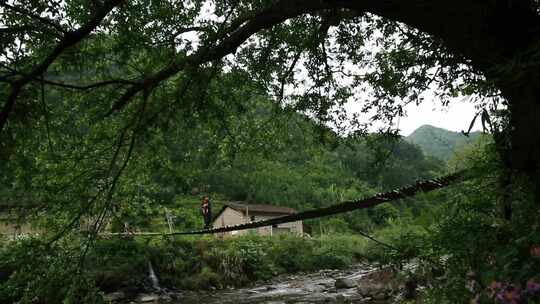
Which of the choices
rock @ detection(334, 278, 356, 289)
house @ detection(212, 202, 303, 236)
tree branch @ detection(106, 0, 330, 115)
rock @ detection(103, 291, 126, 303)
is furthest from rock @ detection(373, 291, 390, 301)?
house @ detection(212, 202, 303, 236)

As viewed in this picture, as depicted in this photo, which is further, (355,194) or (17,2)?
(355,194)

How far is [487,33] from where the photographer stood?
2.02 meters

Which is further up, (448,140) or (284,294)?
(448,140)

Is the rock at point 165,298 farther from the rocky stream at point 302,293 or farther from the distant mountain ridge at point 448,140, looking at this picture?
the distant mountain ridge at point 448,140

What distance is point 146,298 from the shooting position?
8.89m

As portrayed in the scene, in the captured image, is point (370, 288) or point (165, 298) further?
point (165, 298)

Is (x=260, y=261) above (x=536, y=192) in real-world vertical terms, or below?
below

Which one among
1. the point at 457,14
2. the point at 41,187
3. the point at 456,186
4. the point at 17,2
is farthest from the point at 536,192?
the point at 41,187

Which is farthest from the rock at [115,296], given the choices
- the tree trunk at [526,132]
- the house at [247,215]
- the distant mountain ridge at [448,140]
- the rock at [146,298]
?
the house at [247,215]

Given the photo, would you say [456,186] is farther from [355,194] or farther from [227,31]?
[355,194]

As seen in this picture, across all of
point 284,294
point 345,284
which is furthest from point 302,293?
point 345,284

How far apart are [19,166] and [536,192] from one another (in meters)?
3.60

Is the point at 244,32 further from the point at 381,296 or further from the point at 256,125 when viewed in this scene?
the point at 381,296

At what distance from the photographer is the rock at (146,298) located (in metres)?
8.77
